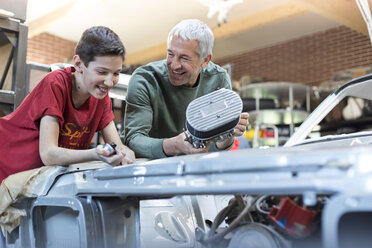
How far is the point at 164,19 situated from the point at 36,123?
655cm

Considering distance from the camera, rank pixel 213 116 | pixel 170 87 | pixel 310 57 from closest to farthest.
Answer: pixel 213 116
pixel 170 87
pixel 310 57

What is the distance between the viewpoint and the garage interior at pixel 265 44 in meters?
5.44

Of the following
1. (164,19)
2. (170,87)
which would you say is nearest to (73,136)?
(170,87)

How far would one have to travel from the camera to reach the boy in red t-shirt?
1.32 meters

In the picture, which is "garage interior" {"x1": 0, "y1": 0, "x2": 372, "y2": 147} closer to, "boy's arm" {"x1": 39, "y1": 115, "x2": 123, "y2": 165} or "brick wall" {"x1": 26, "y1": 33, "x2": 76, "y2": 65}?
"brick wall" {"x1": 26, "y1": 33, "x2": 76, "y2": 65}

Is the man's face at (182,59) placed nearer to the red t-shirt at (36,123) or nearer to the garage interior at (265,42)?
the red t-shirt at (36,123)

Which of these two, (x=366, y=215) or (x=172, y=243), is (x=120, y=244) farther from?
(x=366, y=215)

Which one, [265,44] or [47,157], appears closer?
[47,157]

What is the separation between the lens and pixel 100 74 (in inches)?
54.7

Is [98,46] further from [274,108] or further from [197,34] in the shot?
[274,108]

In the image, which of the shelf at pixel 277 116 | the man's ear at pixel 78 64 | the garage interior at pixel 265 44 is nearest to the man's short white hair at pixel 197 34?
the man's ear at pixel 78 64

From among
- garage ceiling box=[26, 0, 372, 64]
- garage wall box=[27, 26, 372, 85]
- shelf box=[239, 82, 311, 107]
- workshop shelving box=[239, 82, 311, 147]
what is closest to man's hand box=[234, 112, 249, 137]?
workshop shelving box=[239, 82, 311, 147]

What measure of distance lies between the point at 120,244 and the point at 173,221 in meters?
0.24

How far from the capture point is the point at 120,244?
1091mm
